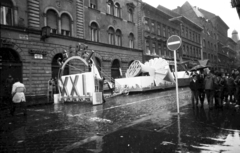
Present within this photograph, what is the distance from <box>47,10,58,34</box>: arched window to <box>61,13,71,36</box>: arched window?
0.79 metres

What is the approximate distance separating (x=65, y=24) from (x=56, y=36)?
219 cm

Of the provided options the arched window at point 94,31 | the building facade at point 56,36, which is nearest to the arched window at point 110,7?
the building facade at point 56,36

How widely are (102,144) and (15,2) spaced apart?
15501 mm

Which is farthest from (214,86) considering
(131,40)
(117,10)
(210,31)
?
(210,31)

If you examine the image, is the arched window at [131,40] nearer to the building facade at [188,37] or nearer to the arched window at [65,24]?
the arched window at [65,24]

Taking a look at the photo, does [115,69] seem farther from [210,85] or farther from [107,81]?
[210,85]

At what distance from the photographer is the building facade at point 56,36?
15.9 meters

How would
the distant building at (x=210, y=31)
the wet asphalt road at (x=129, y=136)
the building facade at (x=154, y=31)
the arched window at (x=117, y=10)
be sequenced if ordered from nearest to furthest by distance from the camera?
the wet asphalt road at (x=129, y=136) → the arched window at (x=117, y=10) → the building facade at (x=154, y=31) → the distant building at (x=210, y=31)

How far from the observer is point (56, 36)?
62.4 ft

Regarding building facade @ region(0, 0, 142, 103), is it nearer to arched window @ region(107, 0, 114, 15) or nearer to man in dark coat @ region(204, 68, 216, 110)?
arched window @ region(107, 0, 114, 15)

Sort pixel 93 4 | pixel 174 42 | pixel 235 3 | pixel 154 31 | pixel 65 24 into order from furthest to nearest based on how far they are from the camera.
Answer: pixel 154 31, pixel 93 4, pixel 65 24, pixel 235 3, pixel 174 42

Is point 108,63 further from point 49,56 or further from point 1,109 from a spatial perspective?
point 1,109

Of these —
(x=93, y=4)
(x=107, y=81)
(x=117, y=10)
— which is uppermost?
(x=117, y=10)

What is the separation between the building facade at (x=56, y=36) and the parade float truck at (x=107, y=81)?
1782 mm
